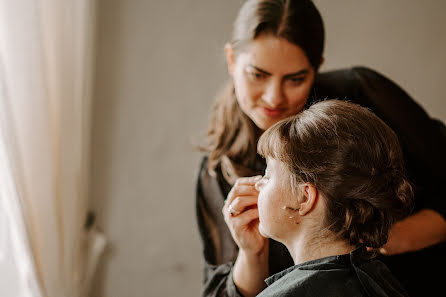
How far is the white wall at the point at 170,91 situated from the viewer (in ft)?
5.06

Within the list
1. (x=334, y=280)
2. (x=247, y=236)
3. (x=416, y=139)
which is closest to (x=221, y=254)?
(x=247, y=236)

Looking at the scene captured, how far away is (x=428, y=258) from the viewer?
112 centimetres

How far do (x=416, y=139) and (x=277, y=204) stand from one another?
0.48 meters

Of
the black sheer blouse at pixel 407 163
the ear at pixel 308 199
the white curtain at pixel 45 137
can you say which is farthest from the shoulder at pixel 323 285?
the white curtain at pixel 45 137

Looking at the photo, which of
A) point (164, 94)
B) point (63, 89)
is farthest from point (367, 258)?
point (164, 94)

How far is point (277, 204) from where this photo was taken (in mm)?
842

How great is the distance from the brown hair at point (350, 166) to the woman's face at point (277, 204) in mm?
22

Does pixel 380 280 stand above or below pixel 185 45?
below

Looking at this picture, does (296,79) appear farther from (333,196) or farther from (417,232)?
(417,232)

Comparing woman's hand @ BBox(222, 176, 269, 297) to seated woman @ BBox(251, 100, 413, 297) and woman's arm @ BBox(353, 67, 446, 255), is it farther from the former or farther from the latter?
woman's arm @ BBox(353, 67, 446, 255)

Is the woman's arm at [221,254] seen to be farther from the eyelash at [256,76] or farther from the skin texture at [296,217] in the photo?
the eyelash at [256,76]

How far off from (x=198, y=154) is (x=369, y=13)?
0.79m

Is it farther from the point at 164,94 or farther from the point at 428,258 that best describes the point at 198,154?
the point at 428,258

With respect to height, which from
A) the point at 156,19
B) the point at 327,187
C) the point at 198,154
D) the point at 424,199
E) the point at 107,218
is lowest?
the point at 107,218
